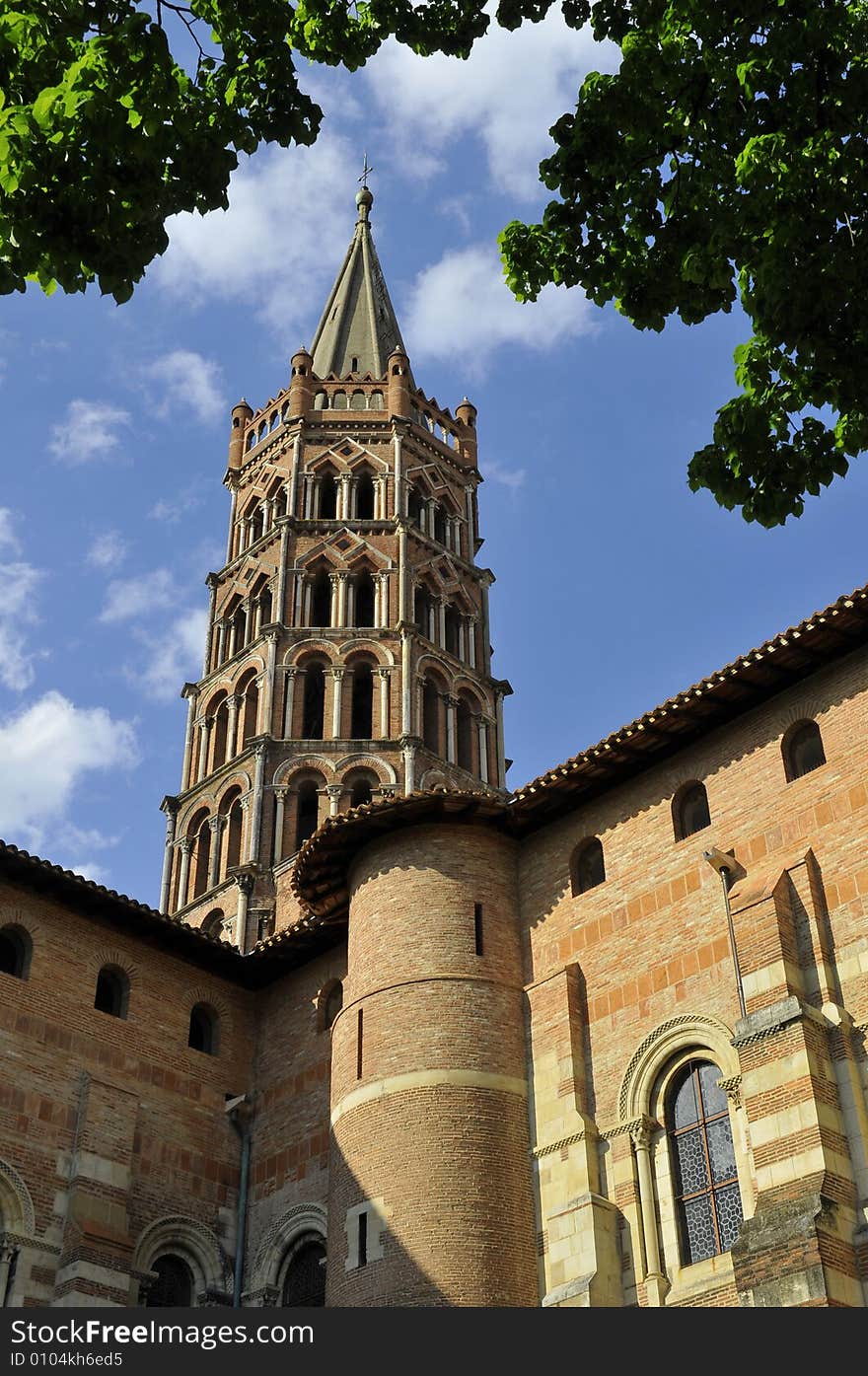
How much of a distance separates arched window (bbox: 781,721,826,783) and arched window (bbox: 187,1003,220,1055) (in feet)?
35.9

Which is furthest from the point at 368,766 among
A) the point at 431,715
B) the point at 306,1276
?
the point at 306,1276

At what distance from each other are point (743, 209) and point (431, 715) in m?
31.4

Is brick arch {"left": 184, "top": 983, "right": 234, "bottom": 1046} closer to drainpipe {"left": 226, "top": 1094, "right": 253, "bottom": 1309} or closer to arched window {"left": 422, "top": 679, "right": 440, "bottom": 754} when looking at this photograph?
drainpipe {"left": 226, "top": 1094, "right": 253, "bottom": 1309}

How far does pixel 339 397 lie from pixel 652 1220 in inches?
1373

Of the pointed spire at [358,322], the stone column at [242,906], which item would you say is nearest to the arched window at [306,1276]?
the stone column at [242,906]

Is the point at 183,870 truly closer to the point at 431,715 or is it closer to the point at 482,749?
the point at 431,715

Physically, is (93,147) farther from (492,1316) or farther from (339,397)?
(339,397)

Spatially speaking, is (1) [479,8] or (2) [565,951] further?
(2) [565,951]

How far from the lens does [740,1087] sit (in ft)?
59.5

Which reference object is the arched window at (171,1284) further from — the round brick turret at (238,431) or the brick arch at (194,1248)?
the round brick turret at (238,431)

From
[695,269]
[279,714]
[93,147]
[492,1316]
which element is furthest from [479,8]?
[279,714]

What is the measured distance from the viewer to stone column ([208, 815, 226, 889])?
39125mm

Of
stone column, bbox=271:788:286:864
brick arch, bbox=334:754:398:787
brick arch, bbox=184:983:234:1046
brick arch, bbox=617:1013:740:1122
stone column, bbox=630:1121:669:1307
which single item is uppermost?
brick arch, bbox=334:754:398:787

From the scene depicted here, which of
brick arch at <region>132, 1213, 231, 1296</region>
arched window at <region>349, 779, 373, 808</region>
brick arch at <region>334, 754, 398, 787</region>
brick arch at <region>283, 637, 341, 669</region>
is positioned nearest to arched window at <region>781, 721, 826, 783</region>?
brick arch at <region>132, 1213, 231, 1296</region>
